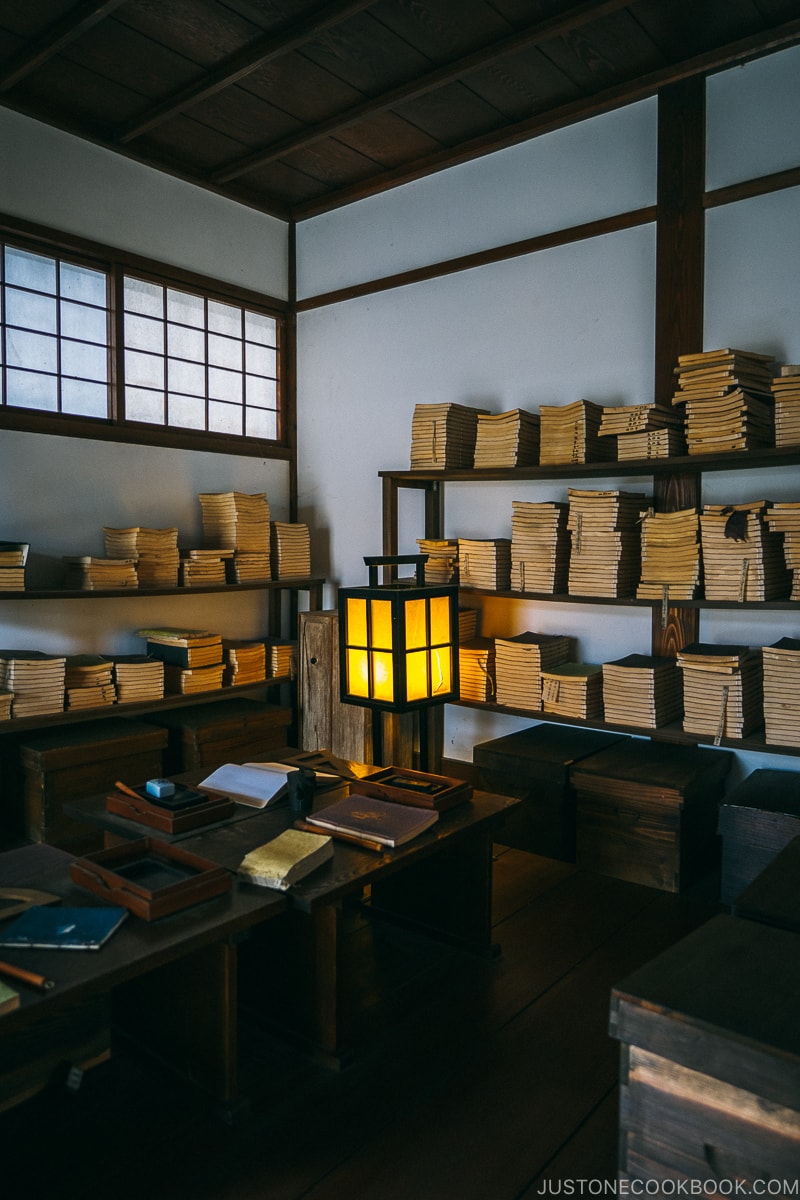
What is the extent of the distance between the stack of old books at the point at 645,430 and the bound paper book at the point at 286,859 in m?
2.25

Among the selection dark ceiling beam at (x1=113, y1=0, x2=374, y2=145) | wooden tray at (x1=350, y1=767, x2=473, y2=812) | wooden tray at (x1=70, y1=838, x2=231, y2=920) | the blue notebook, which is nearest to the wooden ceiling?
dark ceiling beam at (x1=113, y1=0, x2=374, y2=145)

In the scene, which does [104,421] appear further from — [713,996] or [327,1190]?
[713,996]

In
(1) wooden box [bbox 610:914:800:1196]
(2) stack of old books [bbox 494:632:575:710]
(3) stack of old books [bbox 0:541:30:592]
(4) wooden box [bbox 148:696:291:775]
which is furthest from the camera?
(4) wooden box [bbox 148:696:291:775]

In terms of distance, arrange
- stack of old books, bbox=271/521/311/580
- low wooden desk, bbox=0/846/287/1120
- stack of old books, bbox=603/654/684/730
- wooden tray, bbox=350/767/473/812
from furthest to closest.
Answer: stack of old books, bbox=271/521/311/580 → stack of old books, bbox=603/654/684/730 → wooden tray, bbox=350/767/473/812 → low wooden desk, bbox=0/846/287/1120

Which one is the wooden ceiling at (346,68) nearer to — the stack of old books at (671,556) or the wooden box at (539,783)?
the stack of old books at (671,556)

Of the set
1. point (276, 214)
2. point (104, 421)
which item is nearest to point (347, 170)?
point (276, 214)

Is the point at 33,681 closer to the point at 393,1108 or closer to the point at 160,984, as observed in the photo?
the point at 160,984

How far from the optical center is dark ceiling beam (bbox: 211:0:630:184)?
3.37 metres

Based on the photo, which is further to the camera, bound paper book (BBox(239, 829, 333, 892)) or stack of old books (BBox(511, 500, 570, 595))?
stack of old books (BBox(511, 500, 570, 595))

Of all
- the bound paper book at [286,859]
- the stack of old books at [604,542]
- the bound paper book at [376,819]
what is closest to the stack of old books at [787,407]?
the stack of old books at [604,542]

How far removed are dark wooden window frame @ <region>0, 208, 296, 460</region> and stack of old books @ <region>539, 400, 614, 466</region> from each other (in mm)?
2238

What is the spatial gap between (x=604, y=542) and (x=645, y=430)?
1.75 ft

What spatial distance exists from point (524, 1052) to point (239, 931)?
968 mm

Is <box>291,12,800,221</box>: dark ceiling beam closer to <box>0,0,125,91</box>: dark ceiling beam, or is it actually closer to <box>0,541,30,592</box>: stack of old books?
<box>0,0,125,91</box>: dark ceiling beam
